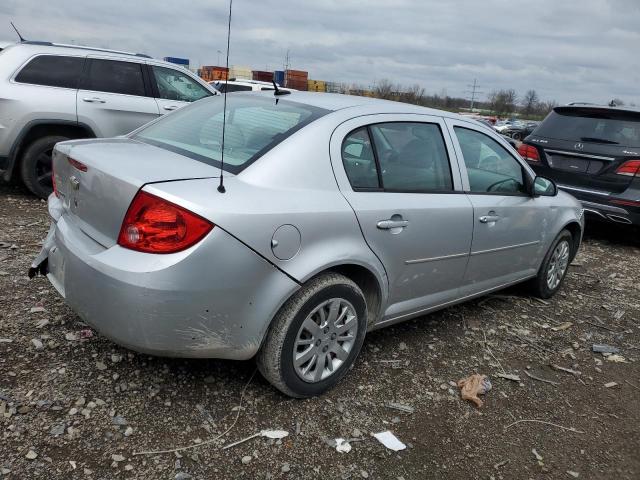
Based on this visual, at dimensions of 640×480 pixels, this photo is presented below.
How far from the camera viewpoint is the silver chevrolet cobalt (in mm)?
→ 2363

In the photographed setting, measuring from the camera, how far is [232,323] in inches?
98.0

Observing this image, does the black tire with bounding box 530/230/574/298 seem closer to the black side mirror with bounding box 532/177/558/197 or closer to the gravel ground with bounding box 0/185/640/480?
the black side mirror with bounding box 532/177/558/197

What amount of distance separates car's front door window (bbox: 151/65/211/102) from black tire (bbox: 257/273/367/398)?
202 inches

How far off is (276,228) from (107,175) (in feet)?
2.73

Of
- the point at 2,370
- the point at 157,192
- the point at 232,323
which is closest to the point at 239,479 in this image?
the point at 232,323

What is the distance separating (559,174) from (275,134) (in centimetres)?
554

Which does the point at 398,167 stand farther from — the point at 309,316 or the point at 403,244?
the point at 309,316

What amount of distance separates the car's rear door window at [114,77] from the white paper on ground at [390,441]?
5.49 metres

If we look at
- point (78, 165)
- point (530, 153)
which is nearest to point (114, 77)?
point (78, 165)

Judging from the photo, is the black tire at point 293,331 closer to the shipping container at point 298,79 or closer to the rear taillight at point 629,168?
the rear taillight at point 629,168

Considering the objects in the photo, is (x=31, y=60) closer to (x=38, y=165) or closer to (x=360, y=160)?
(x=38, y=165)

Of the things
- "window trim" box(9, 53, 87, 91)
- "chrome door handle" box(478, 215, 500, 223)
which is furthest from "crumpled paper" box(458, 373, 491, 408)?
"window trim" box(9, 53, 87, 91)

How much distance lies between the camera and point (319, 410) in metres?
2.91

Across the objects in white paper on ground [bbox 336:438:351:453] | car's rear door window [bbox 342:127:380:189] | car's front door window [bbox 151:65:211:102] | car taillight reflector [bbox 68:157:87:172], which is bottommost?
white paper on ground [bbox 336:438:351:453]
